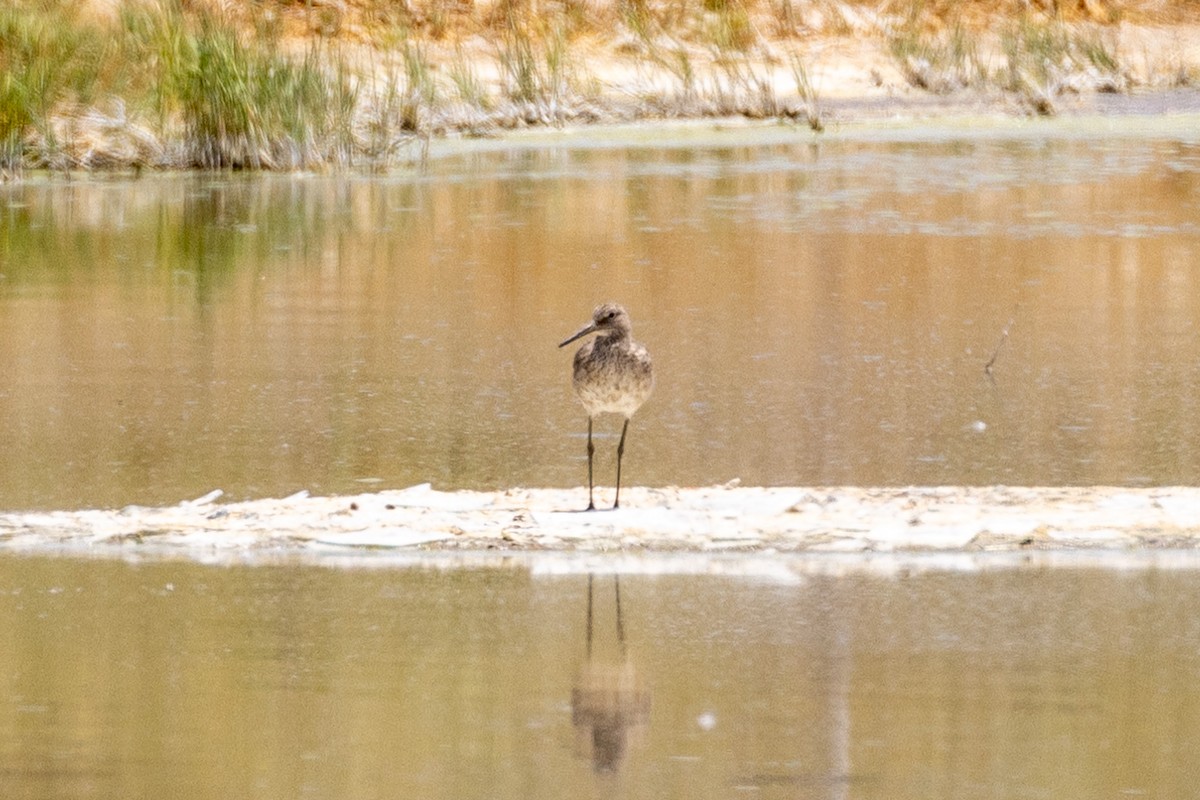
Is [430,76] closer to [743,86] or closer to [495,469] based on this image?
[743,86]

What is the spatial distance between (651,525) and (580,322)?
5.28 m

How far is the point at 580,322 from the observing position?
12609 mm

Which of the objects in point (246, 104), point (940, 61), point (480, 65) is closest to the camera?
point (246, 104)

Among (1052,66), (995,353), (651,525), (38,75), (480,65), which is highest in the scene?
(1052,66)

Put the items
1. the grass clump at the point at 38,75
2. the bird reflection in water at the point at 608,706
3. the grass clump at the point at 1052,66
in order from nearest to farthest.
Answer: the bird reflection in water at the point at 608,706 < the grass clump at the point at 38,75 < the grass clump at the point at 1052,66

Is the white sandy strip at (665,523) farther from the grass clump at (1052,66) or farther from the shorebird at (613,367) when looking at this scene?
the grass clump at (1052,66)

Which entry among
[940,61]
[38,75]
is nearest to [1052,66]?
[940,61]

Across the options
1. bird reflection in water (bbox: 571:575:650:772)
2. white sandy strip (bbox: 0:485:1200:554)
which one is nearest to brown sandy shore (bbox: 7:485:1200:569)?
white sandy strip (bbox: 0:485:1200:554)

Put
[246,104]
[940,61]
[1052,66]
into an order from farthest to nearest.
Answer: [1052,66] < [940,61] < [246,104]

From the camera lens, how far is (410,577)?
6762 millimetres

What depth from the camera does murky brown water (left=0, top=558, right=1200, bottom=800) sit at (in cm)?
491

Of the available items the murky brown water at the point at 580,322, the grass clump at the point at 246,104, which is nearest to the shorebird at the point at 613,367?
the murky brown water at the point at 580,322

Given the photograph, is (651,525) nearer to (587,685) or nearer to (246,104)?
(587,685)

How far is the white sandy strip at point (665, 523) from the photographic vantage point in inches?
281
